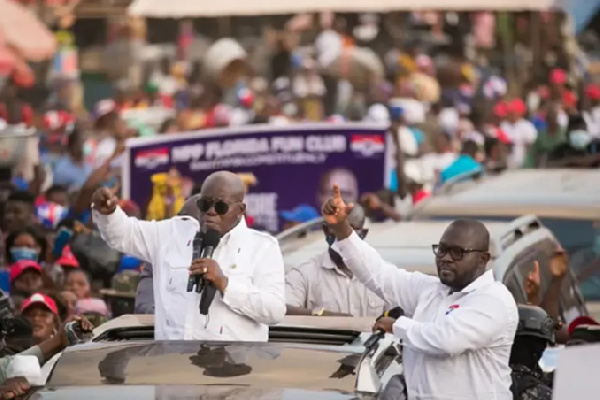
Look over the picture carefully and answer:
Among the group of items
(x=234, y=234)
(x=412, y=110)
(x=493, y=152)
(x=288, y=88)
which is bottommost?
(x=234, y=234)

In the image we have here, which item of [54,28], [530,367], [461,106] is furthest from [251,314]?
[54,28]

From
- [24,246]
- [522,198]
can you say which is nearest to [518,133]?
[24,246]

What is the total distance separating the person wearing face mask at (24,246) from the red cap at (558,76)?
47.4 ft

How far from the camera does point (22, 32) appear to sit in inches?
874

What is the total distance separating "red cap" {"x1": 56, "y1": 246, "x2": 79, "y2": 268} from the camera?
1334cm

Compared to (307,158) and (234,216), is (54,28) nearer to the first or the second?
(307,158)

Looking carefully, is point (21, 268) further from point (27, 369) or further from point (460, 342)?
point (460, 342)

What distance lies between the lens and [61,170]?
66.3 ft

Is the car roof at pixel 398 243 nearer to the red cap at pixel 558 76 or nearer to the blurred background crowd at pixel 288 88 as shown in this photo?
the blurred background crowd at pixel 288 88

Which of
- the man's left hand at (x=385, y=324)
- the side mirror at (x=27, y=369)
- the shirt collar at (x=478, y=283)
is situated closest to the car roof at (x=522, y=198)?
the shirt collar at (x=478, y=283)

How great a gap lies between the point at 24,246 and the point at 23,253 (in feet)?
0.41

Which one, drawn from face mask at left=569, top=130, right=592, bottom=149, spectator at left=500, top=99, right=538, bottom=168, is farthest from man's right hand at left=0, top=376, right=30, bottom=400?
spectator at left=500, top=99, right=538, bottom=168

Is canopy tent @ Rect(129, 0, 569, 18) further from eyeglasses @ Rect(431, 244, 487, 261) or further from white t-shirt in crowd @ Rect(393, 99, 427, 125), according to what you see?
eyeglasses @ Rect(431, 244, 487, 261)

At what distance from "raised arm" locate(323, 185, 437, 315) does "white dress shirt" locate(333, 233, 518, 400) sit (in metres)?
0.24
